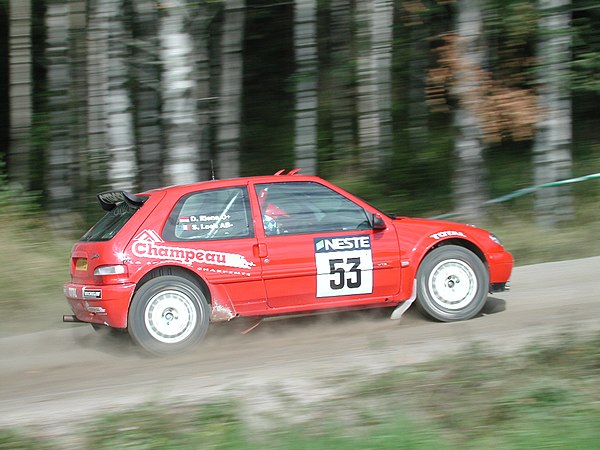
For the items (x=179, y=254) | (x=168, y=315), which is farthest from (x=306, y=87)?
(x=168, y=315)

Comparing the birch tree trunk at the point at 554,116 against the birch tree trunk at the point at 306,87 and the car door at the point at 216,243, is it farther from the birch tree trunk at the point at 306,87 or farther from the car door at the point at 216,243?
the car door at the point at 216,243

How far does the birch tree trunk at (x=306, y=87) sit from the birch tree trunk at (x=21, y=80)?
5094 millimetres

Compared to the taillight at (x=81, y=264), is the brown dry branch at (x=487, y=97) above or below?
above

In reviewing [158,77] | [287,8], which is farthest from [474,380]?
[287,8]

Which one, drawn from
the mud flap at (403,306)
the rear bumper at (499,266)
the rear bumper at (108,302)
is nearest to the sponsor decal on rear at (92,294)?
the rear bumper at (108,302)

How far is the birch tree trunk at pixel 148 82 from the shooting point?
14156 millimetres

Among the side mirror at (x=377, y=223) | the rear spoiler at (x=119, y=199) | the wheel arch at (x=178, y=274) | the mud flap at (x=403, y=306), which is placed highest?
the rear spoiler at (x=119, y=199)

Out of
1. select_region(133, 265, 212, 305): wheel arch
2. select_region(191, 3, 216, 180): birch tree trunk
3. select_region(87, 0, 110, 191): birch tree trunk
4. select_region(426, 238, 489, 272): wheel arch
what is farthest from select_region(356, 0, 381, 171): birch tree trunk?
select_region(133, 265, 212, 305): wheel arch

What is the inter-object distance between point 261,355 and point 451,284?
7.04ft

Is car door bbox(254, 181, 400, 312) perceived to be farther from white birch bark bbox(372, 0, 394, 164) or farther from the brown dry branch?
white birch bark bbox(372, 0, 394, 164)

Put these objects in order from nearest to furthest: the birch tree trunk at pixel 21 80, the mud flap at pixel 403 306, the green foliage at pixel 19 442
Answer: the green foliage at pixel 19 442
the mud flap at pixel 403 306
the birch tree trunk at pixel 21 80

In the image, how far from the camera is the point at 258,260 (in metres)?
7.77

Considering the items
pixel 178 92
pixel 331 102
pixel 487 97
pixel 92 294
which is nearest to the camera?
pixel 92 294

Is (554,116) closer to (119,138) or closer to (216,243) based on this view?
(119,138)
